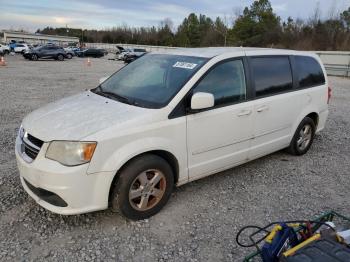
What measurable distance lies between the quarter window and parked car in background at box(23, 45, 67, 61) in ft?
105

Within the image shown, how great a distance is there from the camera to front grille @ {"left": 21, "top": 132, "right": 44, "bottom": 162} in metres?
3.12

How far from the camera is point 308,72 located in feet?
17.2

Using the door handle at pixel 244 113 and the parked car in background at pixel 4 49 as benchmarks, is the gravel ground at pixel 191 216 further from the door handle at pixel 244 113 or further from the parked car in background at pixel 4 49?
the parked car in background at pixel 4 49

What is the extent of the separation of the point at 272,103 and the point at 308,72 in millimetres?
1227

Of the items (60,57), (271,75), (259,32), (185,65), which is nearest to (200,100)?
(185,65)

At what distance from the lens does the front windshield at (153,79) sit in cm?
359

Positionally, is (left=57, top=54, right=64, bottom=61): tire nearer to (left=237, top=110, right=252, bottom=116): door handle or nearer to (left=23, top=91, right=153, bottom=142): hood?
(left=23, top=91, right=153, bottom=142): hood

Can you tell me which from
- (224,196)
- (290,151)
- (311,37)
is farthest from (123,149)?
(311,37)

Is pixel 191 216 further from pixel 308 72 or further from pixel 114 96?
pixel 308 72

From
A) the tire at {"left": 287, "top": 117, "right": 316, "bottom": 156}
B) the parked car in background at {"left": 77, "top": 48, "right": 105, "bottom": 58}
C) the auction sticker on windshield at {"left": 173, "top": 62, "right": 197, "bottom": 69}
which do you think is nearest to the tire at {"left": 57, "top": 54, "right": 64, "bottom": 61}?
the parked car in background at {"left": 77, "top": 48, "right": 105, "bottom": 58}

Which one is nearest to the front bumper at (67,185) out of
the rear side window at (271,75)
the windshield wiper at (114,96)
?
the windshield wiper at (114,96)

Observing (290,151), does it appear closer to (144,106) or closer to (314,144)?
(314,144)

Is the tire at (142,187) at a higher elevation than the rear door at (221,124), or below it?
below

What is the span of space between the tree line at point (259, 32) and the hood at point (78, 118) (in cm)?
5019
